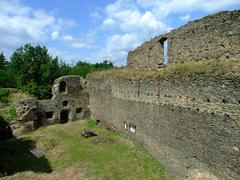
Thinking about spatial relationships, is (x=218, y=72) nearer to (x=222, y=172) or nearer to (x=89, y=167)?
(x=222, y=172)

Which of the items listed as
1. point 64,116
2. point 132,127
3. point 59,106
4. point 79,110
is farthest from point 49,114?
point 132,127

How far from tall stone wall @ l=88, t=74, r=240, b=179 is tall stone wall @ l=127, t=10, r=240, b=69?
5.54 feet

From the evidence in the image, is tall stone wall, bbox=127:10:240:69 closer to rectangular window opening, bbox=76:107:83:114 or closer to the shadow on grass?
the shadow on grass

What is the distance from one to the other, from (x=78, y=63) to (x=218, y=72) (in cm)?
5357

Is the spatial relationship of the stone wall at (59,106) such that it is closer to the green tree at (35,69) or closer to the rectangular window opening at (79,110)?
the rectangular window opening at (79,110)

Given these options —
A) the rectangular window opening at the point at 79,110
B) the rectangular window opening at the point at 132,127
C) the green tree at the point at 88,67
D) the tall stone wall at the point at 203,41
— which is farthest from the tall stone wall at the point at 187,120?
the green tree at the point at 88,67

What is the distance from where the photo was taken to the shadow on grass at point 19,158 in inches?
527

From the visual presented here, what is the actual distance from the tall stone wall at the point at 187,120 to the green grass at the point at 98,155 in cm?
70

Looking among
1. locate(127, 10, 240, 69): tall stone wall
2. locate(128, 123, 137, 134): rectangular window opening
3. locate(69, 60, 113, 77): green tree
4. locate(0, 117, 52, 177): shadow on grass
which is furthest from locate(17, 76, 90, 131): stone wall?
locate(69, 60, 113, 77): green tree

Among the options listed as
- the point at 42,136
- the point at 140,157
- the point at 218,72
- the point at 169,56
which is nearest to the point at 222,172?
the point at 218,72

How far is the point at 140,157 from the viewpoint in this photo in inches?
574

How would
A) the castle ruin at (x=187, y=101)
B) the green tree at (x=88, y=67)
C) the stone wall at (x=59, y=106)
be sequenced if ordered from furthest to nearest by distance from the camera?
the green tree at (x=88, y=67) → the stone wall at (x=59, y=106) → the castle ruin at (x=187, y=101)

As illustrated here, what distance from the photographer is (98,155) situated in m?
15.3

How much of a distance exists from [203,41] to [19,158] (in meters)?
11.0
